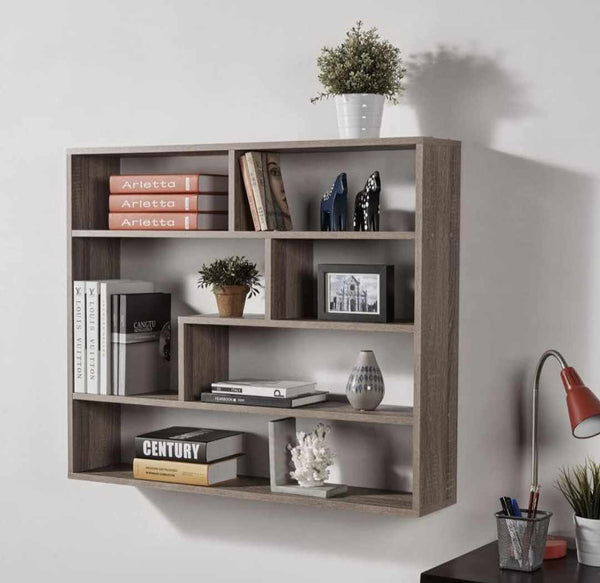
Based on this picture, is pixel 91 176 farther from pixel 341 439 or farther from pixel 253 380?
pixel 341 439

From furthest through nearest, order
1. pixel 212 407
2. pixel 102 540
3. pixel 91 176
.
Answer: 1. pixel 102 540
2. pixel 91 176
3. pixel 212 407

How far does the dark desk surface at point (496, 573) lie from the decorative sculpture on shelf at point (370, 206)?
828 mm

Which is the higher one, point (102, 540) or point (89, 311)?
point (89, 311)

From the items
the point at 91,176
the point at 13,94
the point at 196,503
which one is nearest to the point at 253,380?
the point at 196,503

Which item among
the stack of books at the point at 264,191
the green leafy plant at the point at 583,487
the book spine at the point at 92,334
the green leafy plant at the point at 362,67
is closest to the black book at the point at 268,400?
the book spine at the point at 92,334

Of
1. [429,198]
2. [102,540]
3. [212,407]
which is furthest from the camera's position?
[102,540]

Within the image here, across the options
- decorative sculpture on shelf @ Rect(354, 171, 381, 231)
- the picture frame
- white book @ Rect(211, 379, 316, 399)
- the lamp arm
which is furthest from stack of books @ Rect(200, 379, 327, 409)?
the lamp arm

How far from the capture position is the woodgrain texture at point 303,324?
104 inches

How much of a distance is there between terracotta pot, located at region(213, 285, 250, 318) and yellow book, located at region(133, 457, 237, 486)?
1.34ft

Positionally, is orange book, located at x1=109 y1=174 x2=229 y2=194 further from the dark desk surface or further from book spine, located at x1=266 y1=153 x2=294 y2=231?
the dark desk surface

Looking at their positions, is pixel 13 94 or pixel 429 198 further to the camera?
pixel 13 94

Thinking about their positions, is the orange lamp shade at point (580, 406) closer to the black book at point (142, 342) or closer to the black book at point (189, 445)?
the black book at point (189, 445)

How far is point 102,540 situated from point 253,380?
0.78 metres

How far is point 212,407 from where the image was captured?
289 cm
